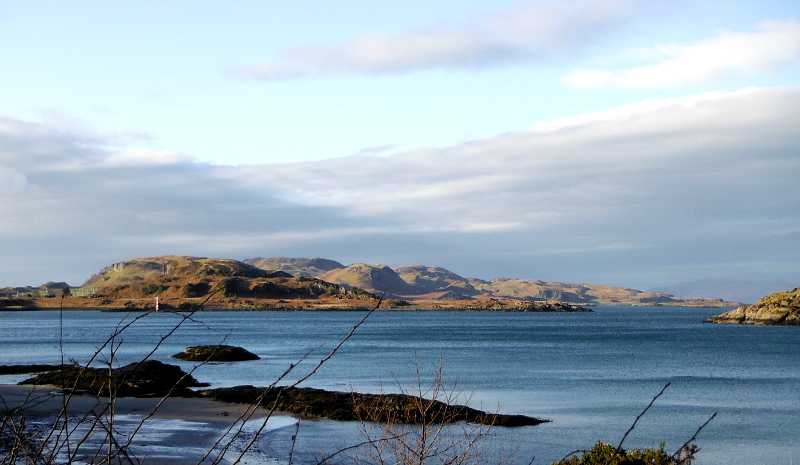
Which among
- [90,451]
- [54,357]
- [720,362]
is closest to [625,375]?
[720,362]

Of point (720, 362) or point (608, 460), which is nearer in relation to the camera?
point (608, 460)

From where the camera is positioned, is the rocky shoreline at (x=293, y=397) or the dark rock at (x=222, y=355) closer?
the rocky shoreline at (x=293, y=397)

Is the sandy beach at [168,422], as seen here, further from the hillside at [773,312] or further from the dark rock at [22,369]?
the hillside at [773,312]

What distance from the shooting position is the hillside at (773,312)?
132 meters

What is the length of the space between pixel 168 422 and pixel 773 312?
134025 millimetres

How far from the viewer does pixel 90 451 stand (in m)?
18.9

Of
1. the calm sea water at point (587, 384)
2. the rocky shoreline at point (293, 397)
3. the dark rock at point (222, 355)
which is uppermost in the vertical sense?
the rocky shoreline at point (293, 397)

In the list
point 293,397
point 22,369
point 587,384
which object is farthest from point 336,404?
point 22,369

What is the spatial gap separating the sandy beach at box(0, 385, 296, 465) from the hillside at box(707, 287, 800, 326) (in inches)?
5003

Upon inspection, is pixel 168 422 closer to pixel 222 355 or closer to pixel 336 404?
pixel 336 404

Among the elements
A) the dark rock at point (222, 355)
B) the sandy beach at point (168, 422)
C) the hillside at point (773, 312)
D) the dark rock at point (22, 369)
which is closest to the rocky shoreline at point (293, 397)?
the sandy beach at point (168, 422)

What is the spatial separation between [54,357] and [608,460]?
5773 centimetres

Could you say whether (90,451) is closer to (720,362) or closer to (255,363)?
(255,363)

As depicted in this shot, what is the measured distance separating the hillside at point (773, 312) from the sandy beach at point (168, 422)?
417ft
